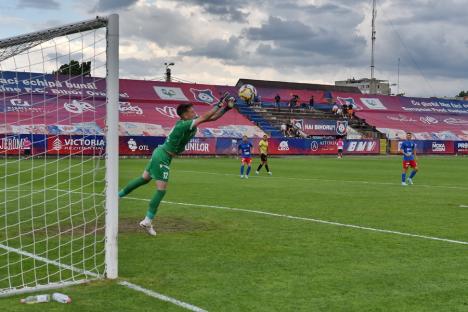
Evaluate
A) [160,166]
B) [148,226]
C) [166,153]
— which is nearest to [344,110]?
[166,153]

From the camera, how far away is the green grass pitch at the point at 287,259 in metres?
6.00

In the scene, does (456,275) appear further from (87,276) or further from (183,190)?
(183,190)

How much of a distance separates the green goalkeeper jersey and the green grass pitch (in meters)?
1.43

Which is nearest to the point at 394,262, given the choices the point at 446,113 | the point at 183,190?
the point at 183,190

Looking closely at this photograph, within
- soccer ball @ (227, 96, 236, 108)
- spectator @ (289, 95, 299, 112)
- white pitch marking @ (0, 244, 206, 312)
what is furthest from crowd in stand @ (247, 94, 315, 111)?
white pitch marking @ (0, 244, 206, 312)

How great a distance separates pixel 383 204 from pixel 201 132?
3891cm

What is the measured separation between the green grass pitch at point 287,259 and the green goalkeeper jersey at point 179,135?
4.68 ft

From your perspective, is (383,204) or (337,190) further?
(337,190)

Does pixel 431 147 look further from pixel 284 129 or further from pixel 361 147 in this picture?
pixel 284 129

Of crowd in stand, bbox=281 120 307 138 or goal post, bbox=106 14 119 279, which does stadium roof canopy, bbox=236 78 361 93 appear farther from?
goal post, bbox=106 14 119 279

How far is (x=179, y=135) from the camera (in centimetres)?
976

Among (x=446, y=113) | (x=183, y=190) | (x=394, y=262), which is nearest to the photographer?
(x=394, y=262)

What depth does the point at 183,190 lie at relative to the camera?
61.1 ft

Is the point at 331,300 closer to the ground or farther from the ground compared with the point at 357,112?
closer to the ground
